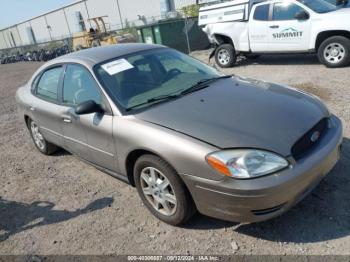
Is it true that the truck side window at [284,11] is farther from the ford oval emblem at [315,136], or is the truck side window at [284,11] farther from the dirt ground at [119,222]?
the ford oval emblem at [315,136]

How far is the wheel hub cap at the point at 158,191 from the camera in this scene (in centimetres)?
315

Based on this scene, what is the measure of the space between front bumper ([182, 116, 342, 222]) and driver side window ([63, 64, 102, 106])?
153 centimetres

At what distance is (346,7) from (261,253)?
777 centimetres

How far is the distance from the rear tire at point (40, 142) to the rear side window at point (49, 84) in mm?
677

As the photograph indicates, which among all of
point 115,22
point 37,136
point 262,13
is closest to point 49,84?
point 37,136

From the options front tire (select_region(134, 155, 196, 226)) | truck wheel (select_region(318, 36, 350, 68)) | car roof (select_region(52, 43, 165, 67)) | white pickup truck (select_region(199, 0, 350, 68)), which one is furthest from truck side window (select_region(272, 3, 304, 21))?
front tire (select_region(134, 155, 196, 226))

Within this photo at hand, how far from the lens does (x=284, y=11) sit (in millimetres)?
9039

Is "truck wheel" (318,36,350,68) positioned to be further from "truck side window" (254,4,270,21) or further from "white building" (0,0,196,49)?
"white building" (0,0,196,49)

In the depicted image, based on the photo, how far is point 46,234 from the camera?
3.58 m

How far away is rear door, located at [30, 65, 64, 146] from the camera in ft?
14.5

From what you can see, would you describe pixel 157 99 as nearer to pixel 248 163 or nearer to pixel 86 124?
pixel 86 124

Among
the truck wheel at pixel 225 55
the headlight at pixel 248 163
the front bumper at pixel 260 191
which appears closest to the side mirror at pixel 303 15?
the truck wheel at pixel 225 55

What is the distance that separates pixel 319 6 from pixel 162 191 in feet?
24.8

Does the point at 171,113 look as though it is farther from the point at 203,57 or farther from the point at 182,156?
the point at 203,57
